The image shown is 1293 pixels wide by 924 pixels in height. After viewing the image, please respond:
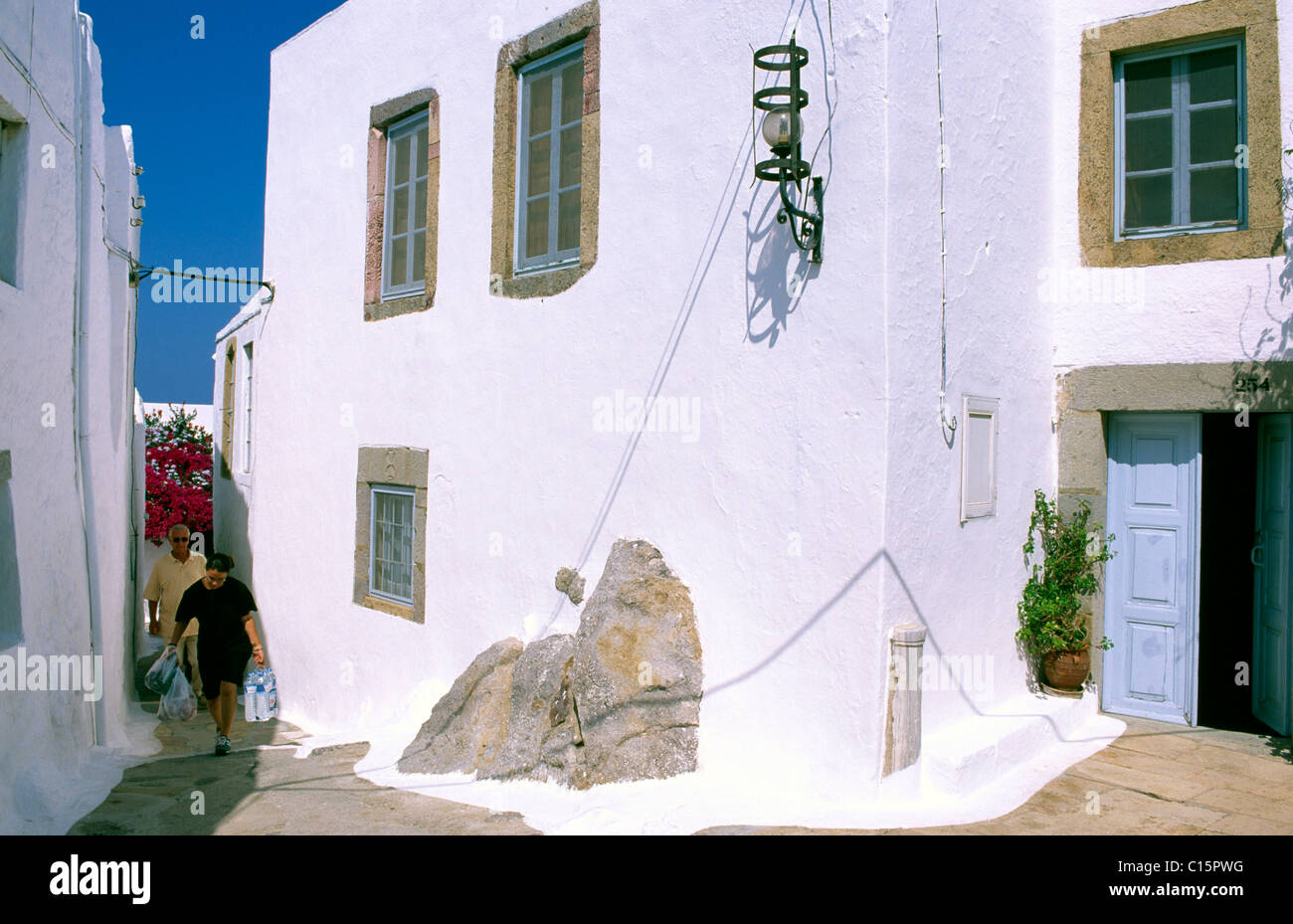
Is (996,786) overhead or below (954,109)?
below

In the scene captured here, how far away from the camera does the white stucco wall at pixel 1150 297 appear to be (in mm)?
5543

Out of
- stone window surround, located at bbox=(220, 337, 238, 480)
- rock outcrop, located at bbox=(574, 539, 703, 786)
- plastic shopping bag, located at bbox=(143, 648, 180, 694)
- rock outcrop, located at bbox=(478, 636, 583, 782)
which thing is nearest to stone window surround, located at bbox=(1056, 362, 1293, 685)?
rock outcrop, located at bbox=(574, 539, 703, 786)

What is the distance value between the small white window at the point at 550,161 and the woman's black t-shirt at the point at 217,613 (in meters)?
3.15

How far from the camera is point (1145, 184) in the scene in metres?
6.04

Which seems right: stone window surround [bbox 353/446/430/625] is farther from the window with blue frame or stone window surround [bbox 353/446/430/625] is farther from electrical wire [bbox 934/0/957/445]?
the window with blue frame

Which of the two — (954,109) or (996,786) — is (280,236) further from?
(996,786)

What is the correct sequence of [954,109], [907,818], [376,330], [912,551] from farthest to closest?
[376,330] → [954,109] → [912,551] → [907,818]

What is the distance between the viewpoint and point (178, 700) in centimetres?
708

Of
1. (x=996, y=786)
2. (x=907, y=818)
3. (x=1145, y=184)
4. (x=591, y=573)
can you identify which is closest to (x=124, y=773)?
(x=591, y=573)

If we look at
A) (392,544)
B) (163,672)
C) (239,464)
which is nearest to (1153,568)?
(392,544)

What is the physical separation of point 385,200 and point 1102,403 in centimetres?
585

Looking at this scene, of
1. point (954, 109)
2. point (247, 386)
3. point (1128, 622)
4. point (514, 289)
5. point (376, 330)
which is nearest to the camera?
point (954, 109)

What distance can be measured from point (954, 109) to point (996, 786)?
3471mm

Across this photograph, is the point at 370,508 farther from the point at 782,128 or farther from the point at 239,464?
the point at 782,128
